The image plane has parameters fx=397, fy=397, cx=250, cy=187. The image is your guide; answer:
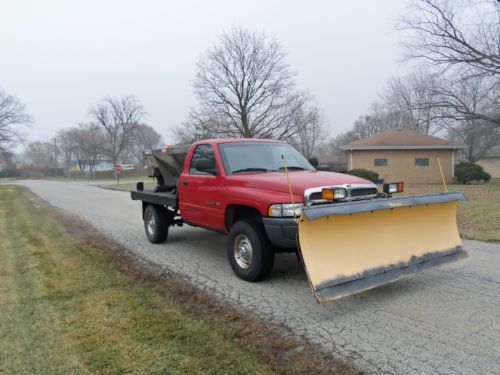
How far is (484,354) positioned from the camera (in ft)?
10.7

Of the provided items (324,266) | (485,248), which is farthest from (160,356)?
(485,248)

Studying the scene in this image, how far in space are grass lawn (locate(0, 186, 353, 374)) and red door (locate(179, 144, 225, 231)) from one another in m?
1.16

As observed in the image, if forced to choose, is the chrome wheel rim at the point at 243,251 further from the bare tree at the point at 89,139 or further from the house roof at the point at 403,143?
the bare tree at the point at 89,139

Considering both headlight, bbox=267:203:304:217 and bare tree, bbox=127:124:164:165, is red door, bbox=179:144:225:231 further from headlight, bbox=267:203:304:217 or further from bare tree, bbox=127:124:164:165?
bare tree, bbox=127:124:164:165

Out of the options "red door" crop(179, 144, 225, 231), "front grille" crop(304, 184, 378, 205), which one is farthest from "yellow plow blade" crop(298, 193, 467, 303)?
"red door" crop(179, 144, 225, 231)

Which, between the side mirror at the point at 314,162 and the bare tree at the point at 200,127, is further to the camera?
the bare tree at the point at 200,127

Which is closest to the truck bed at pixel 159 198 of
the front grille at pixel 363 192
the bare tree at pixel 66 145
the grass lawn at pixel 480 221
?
the front grille at pixel 363 192

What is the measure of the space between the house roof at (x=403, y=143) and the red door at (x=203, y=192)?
963 inches

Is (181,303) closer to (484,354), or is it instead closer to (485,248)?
(484,354)

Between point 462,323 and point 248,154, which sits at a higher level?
point 248,154

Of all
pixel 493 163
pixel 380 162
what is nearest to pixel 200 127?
pixel 380 162

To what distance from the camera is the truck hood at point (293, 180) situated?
4789 millimetres

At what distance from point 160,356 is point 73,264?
3607 millimetres

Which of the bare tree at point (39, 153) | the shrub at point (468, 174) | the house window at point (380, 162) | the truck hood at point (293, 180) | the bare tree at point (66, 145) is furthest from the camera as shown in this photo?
the bare tree at point (39, 153)
